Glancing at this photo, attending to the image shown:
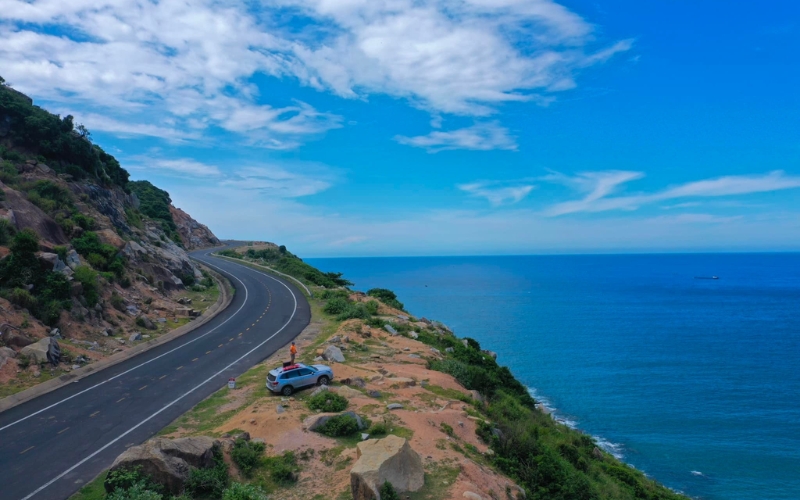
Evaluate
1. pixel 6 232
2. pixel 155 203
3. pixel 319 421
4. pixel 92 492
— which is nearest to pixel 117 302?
pixel 6 232

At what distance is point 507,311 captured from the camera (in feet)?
367

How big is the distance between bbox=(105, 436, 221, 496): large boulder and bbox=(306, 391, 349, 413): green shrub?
21.1ft

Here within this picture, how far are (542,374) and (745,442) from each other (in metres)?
23.2

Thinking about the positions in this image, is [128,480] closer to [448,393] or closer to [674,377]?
[448,393]

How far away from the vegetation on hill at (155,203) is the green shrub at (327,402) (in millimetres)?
92584

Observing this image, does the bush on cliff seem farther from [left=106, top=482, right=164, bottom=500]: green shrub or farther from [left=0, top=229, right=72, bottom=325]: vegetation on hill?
[left=106, top=482, right=164, bottom=500]: green shrub

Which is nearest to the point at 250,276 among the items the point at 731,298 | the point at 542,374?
the point at 542,374

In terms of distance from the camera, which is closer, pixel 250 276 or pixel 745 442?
pixel 745 442

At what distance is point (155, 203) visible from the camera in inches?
4742

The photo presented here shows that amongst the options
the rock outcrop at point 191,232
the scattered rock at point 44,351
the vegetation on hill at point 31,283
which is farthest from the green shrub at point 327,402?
the rock outcrop at point 191,232

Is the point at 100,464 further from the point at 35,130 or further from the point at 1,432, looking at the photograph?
the point at 35,130

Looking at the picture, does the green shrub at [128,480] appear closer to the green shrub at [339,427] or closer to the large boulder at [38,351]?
the green shrub at [339,427]

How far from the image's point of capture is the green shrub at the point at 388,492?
49.4ft

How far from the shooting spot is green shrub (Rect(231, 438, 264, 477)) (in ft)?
56.9
